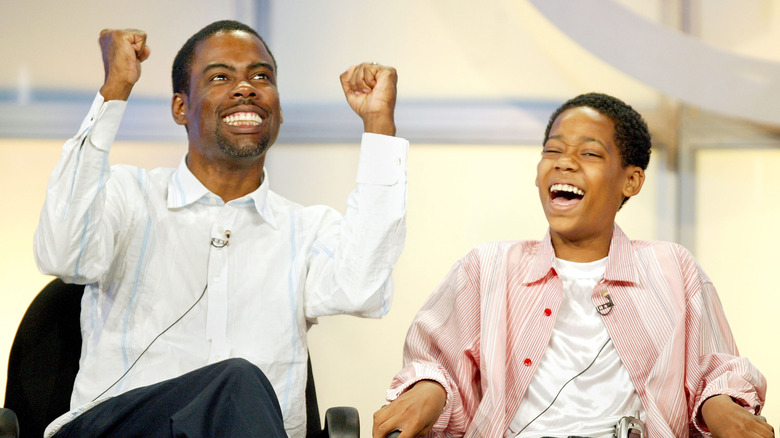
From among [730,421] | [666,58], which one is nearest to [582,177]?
[730,421]

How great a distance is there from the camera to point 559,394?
7.09 feet

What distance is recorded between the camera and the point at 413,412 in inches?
76.1

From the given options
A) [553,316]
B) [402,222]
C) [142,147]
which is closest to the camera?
[402,222]

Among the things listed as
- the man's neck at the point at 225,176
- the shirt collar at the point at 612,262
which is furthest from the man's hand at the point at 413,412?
the man's neck at the point at 225,176

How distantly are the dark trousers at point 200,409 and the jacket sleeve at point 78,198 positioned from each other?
1.09ft

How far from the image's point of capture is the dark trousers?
5.52ft

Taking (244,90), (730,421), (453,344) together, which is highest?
(244,90)

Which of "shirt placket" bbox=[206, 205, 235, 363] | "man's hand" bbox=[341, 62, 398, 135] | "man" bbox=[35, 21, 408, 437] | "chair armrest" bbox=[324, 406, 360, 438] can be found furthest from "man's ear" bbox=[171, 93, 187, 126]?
"chair armrest" bbox=[324, 406, 360, 438]

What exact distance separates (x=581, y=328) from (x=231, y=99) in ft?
3.42

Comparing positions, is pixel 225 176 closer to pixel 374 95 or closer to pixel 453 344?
pixel 374 95

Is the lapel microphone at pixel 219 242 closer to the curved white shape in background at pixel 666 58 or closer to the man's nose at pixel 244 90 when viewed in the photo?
the man's nose at pixel 244 90

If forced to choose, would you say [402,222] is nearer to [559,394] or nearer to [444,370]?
[444,370]

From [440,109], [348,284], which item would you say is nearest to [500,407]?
[348,284]

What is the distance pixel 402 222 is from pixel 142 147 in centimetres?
119
